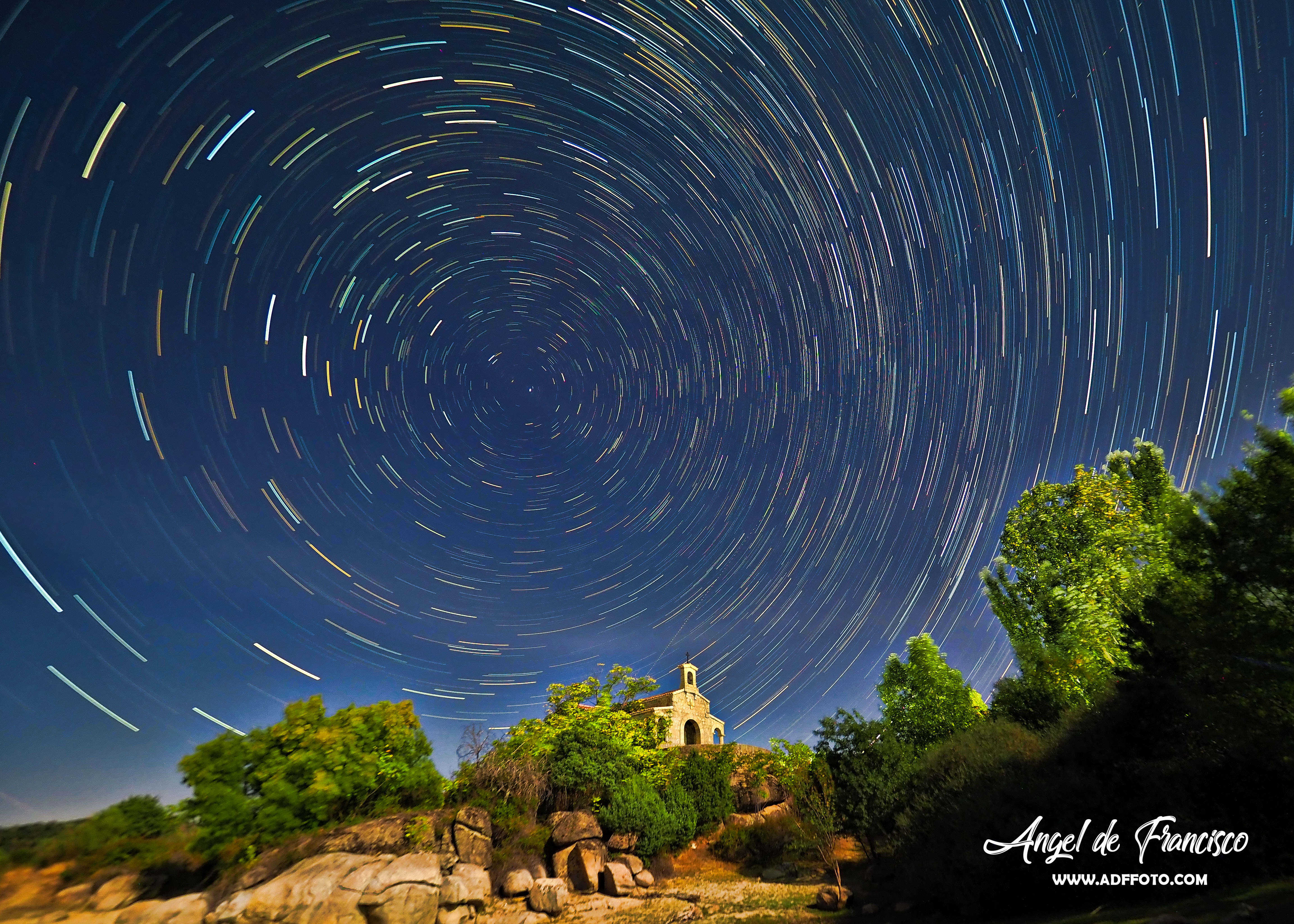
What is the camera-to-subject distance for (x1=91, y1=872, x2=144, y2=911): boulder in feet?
55.3

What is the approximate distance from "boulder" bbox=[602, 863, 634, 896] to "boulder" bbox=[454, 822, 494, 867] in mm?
5321

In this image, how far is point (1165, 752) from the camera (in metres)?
11.3

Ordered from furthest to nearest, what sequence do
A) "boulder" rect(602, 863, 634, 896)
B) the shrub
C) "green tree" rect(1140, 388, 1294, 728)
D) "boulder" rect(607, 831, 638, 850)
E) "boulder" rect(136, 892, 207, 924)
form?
1. the shrub
2. "boulder" rect(607, 831, 638, 850)
3. "boulder" rect(602, 863, 634, 896)
4. "boulder" rect(136, 892, 207, 924)
5. "green tree" rect(1140, 388, 1294, 728)

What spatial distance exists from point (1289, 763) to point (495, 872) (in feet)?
82.4

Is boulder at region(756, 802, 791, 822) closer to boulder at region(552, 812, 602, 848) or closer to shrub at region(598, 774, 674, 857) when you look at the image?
shrub at region(598, 774, 674, 857)

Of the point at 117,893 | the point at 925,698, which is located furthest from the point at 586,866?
the point at 925,698

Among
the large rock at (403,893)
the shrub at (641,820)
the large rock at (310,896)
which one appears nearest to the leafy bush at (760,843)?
the shrub at (641,820)

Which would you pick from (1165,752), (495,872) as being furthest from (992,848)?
(495,872)

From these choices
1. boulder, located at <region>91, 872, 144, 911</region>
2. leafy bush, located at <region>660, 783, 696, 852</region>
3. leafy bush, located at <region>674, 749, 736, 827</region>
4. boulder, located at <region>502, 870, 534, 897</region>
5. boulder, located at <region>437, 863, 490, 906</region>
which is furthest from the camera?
leafy bush, located at <region>674, 749, 736, 827</region>

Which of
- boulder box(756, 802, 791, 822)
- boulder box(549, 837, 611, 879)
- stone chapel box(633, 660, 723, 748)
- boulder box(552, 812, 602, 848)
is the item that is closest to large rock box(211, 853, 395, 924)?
boulder box(549, 837, 611, 879)

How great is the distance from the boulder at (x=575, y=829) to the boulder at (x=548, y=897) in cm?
472

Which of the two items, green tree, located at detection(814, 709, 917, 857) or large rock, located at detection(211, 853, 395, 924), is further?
green tree, located at detection(814, 709, 917, 857)

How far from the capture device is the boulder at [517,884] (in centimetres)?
2005

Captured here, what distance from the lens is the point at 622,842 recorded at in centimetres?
2583
